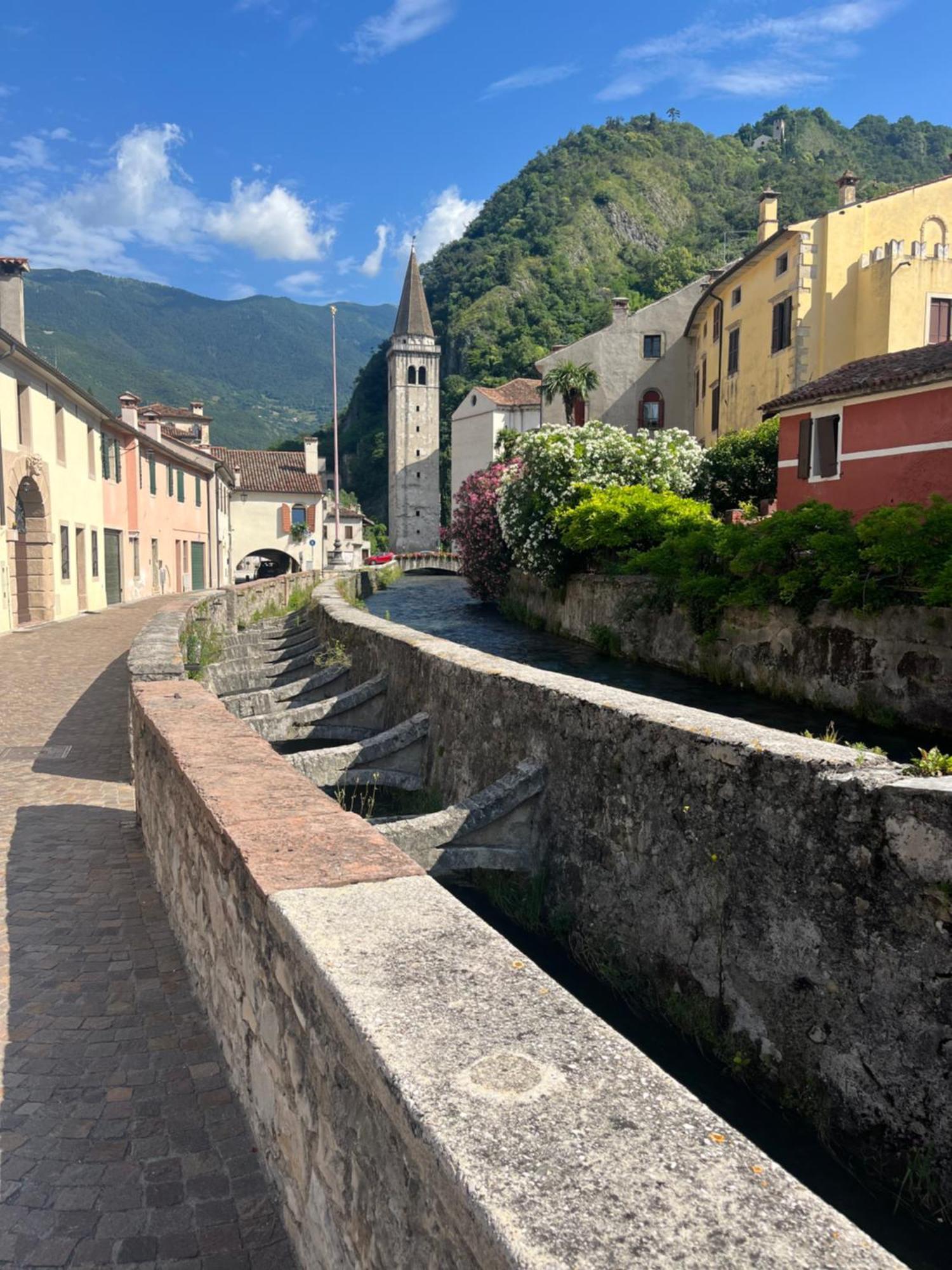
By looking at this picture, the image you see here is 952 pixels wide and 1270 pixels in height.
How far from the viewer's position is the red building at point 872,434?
50.9ft

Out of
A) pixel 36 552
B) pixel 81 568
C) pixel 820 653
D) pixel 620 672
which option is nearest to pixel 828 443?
pixel 620 672

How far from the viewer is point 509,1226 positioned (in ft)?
4.84

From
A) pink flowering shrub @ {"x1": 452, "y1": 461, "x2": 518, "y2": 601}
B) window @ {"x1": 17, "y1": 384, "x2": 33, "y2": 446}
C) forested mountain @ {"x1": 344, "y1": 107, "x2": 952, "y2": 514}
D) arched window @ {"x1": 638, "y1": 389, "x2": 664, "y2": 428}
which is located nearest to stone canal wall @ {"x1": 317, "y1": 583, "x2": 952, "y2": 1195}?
window @ {"x1": 17, "y1": 384, "x2": 33, "y2": 446}

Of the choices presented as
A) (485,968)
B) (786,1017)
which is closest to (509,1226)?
(485,968)

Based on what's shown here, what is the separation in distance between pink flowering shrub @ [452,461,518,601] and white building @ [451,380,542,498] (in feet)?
107

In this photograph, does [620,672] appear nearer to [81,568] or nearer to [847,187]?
[81,568]

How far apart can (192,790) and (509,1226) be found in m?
3.10

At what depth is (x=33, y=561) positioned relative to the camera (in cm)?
2231

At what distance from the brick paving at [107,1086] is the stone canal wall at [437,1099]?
190 millimetres

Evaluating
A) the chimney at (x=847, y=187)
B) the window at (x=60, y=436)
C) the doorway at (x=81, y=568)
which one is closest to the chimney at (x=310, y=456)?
the doorway at (x=81, y=568)

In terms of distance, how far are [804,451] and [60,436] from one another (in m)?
18.5

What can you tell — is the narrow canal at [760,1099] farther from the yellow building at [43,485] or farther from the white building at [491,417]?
the white building at [491,417]

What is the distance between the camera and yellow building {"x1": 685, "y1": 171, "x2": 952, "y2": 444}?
2472 centimetres

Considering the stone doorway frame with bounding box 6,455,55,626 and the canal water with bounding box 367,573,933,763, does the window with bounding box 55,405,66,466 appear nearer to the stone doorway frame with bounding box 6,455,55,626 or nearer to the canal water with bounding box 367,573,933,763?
the stone doorway frame with bounding box 6,455,55,626
